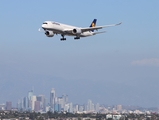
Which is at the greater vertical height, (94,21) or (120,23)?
(94,21)

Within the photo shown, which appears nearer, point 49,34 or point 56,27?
point 49,34

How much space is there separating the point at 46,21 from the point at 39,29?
180 centimetres

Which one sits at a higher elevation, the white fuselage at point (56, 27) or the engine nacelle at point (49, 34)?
the white fuselage at point (56, 27)

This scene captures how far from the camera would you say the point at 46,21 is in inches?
4222

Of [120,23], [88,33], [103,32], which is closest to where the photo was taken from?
[120,23]

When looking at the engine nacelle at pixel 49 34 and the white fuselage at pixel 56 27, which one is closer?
the engine nacelle at pixel 49 34

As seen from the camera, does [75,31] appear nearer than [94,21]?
Yes

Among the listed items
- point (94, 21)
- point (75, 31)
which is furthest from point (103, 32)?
point (94, 21)

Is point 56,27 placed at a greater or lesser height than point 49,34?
greater

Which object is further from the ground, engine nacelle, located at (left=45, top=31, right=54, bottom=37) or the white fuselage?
the white fuselage

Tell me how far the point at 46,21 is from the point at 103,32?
33.7 feet

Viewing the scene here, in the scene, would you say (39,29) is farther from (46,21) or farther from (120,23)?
(120,23)

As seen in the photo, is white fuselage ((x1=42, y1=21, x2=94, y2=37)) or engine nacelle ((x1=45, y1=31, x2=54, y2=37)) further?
white fuselage ((x1=42, y1=21, x2=94, y2=37))

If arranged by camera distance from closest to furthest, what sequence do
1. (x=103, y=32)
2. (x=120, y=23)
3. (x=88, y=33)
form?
1. (x=120, y=23)
2. (x=103, y=32)
3. (x=88, y=33)
